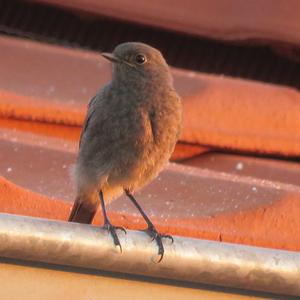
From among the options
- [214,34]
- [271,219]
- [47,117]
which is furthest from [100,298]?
[214,34]

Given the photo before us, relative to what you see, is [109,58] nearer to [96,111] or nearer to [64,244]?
[96,111]

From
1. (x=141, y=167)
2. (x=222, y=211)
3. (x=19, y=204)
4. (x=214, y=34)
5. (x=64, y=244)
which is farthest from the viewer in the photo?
(x=214, y=34)

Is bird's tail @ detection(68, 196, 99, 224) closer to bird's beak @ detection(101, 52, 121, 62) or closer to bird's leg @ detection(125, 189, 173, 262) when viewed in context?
bird's leg @ detection(125, 189, 173, 262)

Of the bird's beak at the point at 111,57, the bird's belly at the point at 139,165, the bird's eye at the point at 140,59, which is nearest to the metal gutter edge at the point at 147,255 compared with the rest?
the bird's belly at the point at 139,165

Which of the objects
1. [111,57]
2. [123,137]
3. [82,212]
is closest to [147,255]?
[82,212]

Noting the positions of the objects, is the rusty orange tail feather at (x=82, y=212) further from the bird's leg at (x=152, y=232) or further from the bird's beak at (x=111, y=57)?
the bird's beak at (x=111, y=57)

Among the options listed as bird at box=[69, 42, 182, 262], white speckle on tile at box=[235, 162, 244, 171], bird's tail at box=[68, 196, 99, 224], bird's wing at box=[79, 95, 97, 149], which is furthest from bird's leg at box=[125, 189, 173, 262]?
white speckle on tile at box=[235, 162, 244, 171]

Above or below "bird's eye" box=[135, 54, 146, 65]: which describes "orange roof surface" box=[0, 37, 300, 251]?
below
